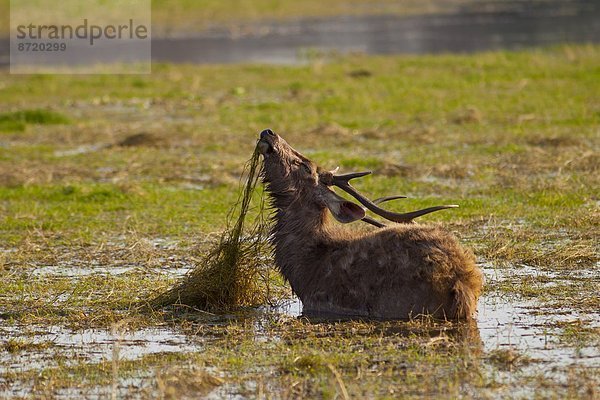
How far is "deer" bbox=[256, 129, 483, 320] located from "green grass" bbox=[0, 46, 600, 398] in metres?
0.32

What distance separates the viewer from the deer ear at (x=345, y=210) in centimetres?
834

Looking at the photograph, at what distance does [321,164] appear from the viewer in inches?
567

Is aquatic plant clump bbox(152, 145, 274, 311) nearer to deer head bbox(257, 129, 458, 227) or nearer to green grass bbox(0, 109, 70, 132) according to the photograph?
deer head bbox(257, 129, 458, 227)

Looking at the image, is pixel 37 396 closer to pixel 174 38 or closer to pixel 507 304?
pixel 507 304

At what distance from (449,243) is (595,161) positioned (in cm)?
638

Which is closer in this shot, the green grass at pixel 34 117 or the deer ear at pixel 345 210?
the deer ear at pixel 345 210

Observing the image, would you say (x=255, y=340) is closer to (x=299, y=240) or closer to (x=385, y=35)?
(x=299, y=240)

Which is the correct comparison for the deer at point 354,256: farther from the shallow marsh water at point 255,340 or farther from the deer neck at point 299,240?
the shallow marsh water at point 255,340

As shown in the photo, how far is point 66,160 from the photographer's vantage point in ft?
51.3

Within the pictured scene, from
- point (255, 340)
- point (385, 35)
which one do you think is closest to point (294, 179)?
point (255, 340)

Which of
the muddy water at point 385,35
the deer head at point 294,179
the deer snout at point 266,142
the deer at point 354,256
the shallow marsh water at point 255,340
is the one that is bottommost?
the shallow marsh water at point 255,340

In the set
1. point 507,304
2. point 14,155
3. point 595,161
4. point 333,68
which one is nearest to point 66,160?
point 14,155

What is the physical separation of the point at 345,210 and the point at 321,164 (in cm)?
603

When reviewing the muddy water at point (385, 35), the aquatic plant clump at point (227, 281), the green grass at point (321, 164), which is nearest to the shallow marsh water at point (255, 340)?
the green grass at point (321, 164)
